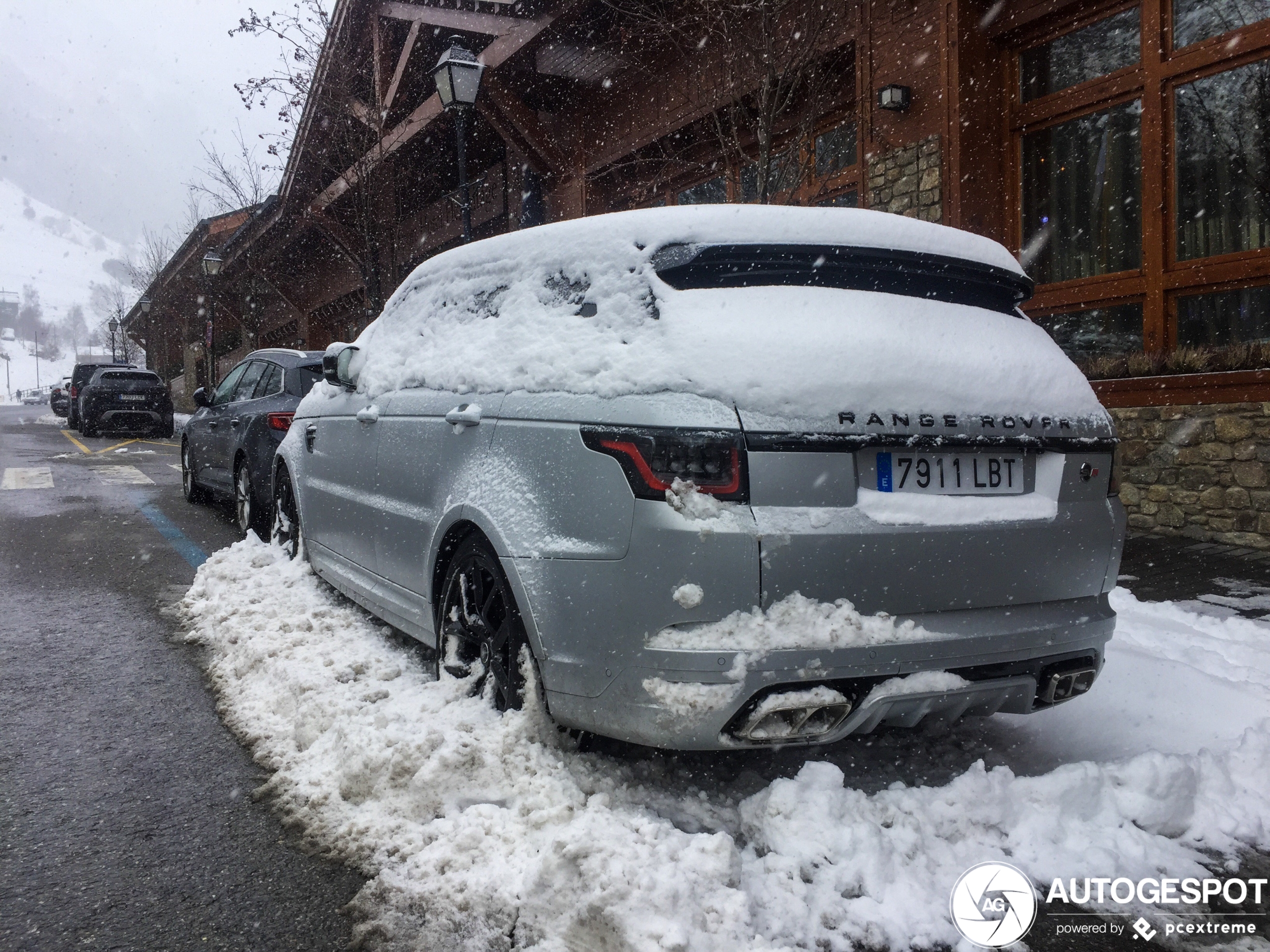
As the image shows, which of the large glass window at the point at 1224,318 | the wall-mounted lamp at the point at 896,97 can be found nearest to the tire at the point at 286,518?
the wall-mounted lamp at the point at 896,97

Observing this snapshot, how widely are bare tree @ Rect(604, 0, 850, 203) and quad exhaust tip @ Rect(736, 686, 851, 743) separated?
554 centimetres

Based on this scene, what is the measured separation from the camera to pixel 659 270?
2.55m

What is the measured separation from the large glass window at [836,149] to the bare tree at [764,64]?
428mm

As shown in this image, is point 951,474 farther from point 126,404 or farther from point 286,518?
point 126,404

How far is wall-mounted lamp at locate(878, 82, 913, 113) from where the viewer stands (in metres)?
8.63

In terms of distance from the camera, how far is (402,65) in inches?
588

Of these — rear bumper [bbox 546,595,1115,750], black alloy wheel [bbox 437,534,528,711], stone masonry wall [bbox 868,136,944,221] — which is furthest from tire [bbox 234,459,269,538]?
stone masonry wall [bbox 868,136,944,221]

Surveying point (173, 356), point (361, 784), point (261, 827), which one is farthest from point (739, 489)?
point (173, 356)

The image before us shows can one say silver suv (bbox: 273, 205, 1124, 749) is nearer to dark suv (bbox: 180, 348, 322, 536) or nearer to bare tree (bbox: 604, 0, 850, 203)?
dark suv (bbox: 180, 348, 322, 536)

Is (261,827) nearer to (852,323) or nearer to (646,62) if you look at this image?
(852,323)

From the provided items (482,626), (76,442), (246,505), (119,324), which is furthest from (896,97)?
(119,324)

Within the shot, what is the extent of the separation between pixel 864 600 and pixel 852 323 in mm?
737

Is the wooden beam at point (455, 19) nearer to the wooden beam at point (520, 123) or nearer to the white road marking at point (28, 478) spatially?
the wooden beam at point (520, 123)

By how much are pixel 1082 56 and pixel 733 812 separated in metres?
8.18
